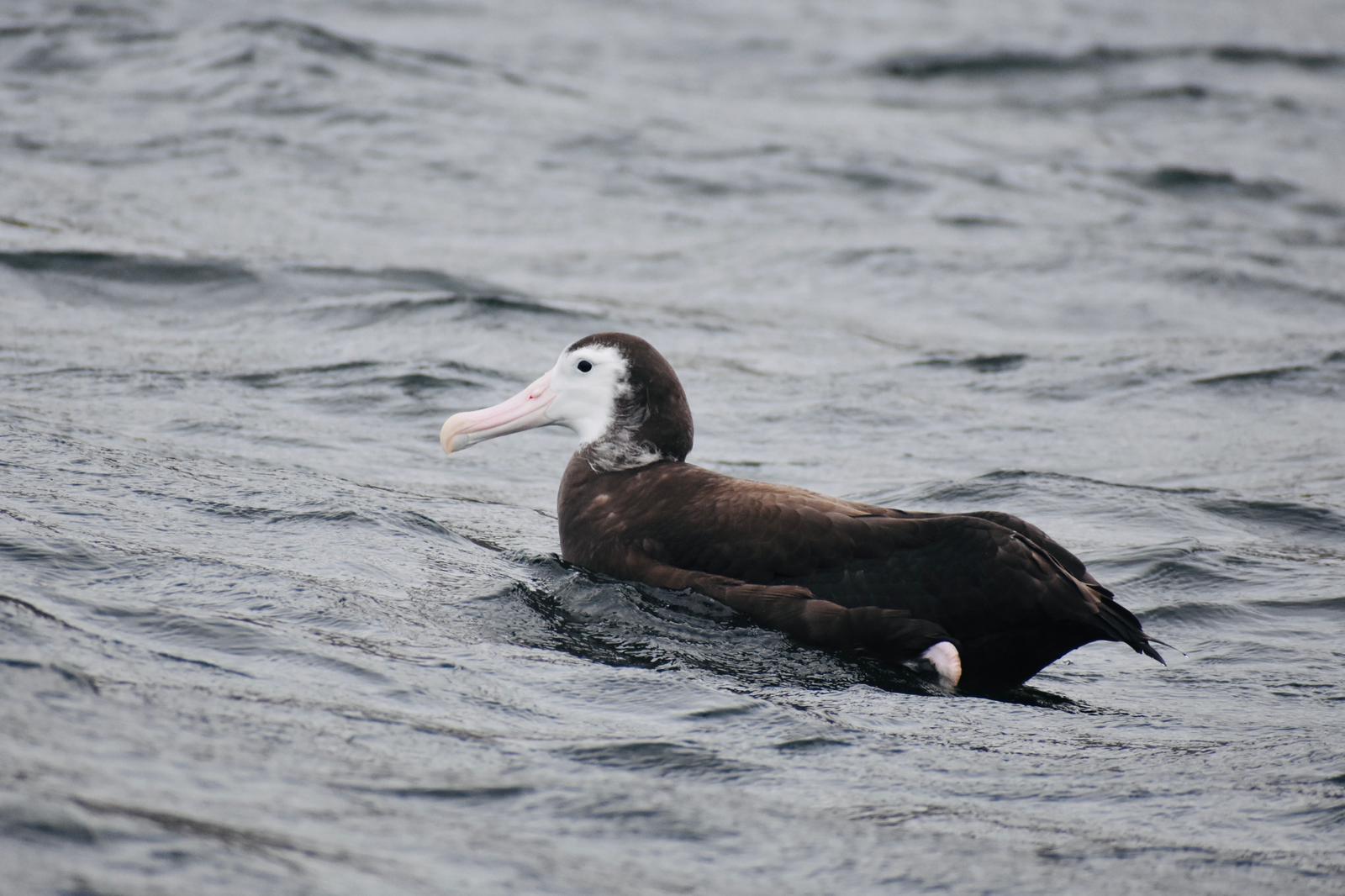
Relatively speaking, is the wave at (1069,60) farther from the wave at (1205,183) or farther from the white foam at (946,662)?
the white foam at (946,662)

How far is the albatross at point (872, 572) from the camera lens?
20.8 feet

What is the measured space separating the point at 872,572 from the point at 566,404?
6.24ft

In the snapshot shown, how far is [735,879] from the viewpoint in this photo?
4.46m

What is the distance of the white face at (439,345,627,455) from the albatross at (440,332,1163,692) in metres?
0.55

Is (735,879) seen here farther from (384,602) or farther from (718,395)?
(718,395)

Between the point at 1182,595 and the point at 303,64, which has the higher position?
the point at 303,64

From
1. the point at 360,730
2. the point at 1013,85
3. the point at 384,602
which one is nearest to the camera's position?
the point at 360,730

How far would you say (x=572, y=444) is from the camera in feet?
34.4

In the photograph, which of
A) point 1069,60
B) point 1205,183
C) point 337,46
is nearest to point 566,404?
point 1205,183

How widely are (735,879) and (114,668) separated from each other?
201 cm

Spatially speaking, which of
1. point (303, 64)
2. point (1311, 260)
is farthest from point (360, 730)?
point (303, 64)

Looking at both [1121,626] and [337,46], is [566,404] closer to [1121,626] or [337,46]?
[1121,626]

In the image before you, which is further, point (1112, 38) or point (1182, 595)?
point (1112, 38)

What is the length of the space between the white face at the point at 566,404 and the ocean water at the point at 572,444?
0.48 m
